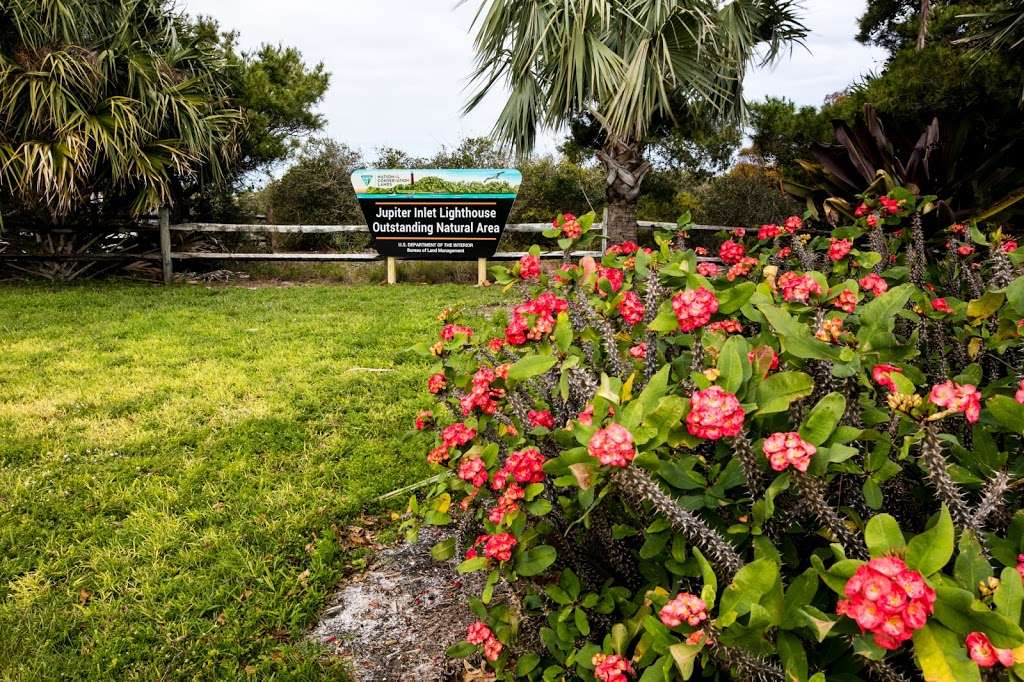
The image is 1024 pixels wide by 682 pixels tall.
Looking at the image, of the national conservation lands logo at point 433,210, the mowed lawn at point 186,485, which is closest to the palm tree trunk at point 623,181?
the national conservation lands logo at point 433,210

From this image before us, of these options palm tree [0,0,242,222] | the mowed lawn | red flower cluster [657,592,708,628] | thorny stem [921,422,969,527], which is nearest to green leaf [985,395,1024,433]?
thorny stem [921,422,969,527]

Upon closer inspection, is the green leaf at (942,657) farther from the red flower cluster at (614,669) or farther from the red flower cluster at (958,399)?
the red flower cluster at (614,669)

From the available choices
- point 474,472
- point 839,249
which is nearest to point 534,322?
point 474,472

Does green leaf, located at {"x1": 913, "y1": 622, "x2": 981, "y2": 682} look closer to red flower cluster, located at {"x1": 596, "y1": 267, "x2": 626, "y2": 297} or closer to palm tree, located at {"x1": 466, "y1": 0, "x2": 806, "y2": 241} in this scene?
red flower cluster, located at {"x1": 596, "y1": 267, "x2": 626, "y2": 297}

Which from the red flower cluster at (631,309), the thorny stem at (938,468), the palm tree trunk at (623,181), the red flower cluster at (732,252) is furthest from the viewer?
the palm tree trunk at (623,181)

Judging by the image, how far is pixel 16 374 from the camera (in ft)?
14.3

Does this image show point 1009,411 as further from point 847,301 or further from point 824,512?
point 847,301

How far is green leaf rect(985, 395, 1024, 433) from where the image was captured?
97 cm

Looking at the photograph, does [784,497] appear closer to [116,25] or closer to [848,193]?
[848,193]

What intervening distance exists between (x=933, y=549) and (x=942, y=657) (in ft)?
0.42

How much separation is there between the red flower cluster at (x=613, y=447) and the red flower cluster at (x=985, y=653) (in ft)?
1.44

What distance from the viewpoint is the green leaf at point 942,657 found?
703 mm

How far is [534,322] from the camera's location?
60.3 inches

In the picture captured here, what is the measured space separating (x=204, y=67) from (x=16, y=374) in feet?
22.6
